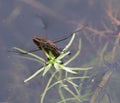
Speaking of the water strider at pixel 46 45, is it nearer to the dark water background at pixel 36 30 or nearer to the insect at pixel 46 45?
the insect at pixel 46 45

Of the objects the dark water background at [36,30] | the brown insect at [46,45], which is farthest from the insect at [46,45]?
the dark water background at [36,30]

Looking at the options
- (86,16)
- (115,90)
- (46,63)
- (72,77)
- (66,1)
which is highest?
(66,1)

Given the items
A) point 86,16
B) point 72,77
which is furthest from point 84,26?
point 72,77

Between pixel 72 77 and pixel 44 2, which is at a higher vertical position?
pixel 44 2

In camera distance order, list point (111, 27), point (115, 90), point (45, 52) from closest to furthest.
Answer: point (45, 52) → point (115, 90) → point (111, 27)

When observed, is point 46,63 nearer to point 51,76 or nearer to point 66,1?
point 51,76

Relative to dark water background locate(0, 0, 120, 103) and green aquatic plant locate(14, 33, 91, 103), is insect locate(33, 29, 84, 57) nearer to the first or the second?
green aquatic plant locate(14, 33, 91, 103)
